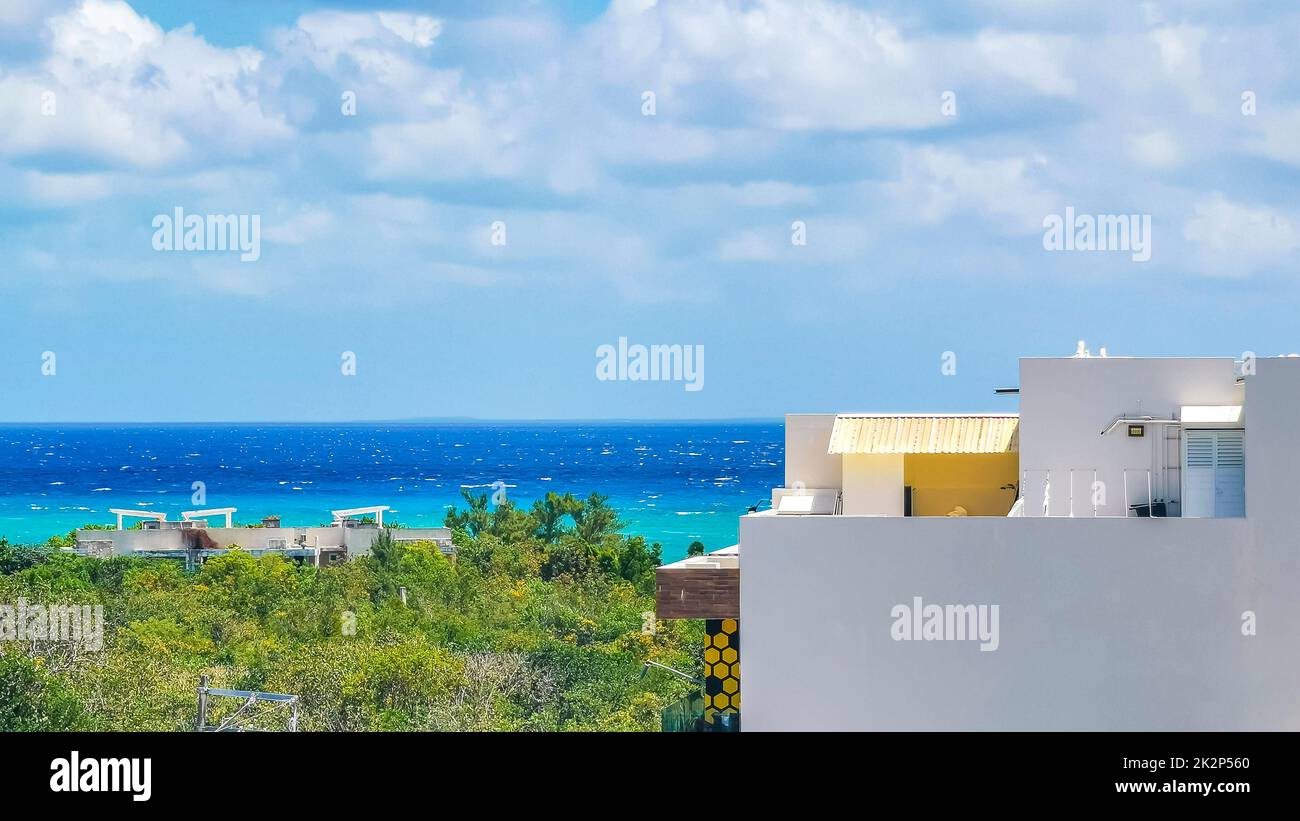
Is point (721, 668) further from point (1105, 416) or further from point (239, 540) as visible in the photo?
point (239, 540)

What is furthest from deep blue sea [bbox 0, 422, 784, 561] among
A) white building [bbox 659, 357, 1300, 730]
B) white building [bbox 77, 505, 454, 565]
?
white building [bbox 659, 357, 1300, 730]

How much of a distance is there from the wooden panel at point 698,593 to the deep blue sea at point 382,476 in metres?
67.9

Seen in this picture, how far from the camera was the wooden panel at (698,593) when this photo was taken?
1453 centimetres

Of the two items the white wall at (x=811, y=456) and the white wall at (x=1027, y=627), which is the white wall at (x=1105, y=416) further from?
the white wall at (x=811, y=456)

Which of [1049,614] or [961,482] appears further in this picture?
[961,482]

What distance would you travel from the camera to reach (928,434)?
54.2ft

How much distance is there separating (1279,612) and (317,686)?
1967cm

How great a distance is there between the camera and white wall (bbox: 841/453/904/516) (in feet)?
55.1

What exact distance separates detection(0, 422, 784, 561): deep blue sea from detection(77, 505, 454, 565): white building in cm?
2728

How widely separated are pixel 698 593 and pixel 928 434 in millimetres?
3770

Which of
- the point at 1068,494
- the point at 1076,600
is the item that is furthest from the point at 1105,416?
the point at 1076,600

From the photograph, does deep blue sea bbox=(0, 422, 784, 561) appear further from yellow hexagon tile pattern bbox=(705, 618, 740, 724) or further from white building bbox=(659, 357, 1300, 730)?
white building bbox=(659, 357, 1300, 730)
